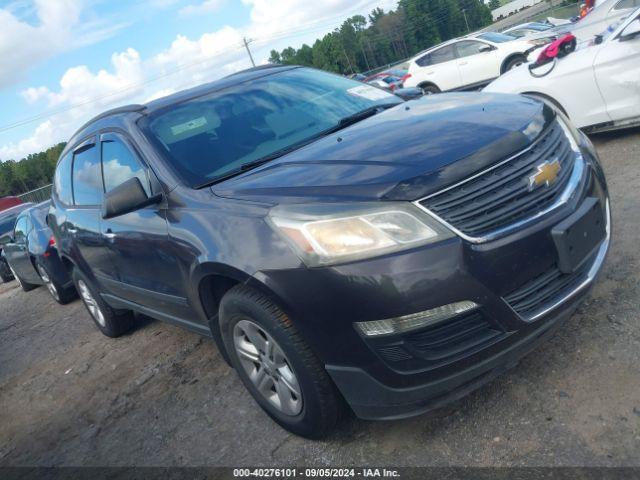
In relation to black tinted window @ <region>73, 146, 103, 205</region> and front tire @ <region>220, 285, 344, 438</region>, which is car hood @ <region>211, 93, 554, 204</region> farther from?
black tinted window @ <region>73, 146, 103, 205</region>

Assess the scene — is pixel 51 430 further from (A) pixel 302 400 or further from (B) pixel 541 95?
(B) pixel 541 95

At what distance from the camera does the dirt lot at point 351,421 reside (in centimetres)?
235

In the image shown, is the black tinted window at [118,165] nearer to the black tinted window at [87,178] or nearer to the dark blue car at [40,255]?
the black tinted window at [87,178]

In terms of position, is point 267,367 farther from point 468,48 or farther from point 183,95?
point 468,48

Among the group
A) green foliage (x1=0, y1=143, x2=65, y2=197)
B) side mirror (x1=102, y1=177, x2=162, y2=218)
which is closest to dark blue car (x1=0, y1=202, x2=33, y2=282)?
side mirror (x1=102, y1=177, x2=162, y2=218)

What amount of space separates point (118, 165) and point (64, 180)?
1547 millimetres

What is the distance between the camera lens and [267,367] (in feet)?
9.02

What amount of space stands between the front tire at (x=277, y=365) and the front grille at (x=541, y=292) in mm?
849

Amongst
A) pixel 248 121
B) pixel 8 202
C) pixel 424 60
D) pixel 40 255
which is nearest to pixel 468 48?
pixel 424 60

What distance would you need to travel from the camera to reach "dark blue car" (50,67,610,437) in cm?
218

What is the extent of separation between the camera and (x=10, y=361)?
5.99m

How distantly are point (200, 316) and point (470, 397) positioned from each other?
4.83ft

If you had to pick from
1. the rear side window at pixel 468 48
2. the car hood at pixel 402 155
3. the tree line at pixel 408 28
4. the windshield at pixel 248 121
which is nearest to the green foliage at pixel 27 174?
the tree line at pixel 408 28

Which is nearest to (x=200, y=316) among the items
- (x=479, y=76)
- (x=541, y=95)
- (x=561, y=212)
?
(x=561, y=212)
